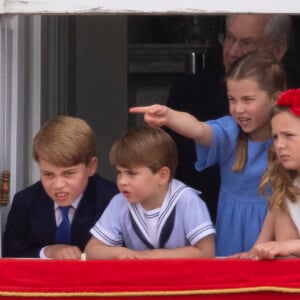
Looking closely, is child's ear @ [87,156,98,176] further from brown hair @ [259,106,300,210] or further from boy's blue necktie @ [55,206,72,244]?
brown hair @ [259,106,300,210]

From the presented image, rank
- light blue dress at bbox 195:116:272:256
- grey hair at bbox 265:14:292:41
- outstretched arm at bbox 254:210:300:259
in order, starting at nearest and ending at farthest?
outstretched arm at bbox 254:210:300:259 < light blue dress at bbox 195:116:272:256 < grey hair at bbox 265:14:292:41

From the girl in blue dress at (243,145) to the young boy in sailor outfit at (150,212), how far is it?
5.6 inches

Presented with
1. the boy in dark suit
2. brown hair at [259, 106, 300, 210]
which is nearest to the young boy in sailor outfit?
the boy in dark suit

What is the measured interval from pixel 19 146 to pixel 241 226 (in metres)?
0.69

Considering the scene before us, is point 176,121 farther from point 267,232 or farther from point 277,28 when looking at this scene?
point 277,28

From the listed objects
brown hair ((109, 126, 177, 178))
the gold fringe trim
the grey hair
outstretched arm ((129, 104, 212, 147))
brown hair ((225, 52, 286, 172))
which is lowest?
the gold fringe trim

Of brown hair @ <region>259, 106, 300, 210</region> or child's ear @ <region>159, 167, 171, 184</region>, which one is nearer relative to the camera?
brown hair @ <region>259, 106, 300, 210</region>

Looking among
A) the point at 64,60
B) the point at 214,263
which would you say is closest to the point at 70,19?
the point at 64,60

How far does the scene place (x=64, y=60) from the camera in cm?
479

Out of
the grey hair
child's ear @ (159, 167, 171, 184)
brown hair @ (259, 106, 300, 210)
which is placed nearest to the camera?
brown hair @ (259, 106, 300, 210)

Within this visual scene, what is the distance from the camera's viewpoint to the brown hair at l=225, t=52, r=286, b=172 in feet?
11.7

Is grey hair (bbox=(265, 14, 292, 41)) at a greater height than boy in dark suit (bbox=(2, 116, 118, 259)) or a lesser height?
greater

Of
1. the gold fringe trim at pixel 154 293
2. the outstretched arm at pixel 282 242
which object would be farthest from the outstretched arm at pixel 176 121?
the gold fringe trim at pixel 154 293

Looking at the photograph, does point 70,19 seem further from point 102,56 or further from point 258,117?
point 258,117
